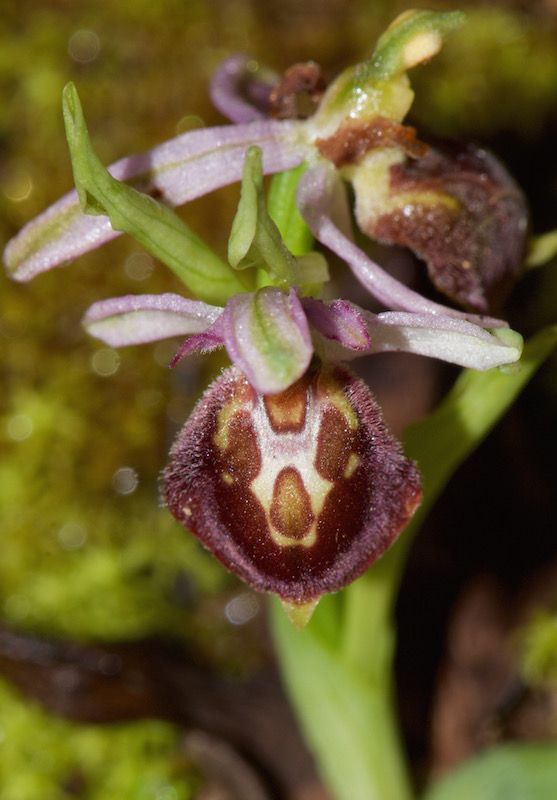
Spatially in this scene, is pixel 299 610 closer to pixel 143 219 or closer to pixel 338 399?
pixel 338 399

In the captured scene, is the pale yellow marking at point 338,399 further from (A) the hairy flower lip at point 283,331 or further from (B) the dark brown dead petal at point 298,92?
(B) the dark brown dead petal at point 298,92

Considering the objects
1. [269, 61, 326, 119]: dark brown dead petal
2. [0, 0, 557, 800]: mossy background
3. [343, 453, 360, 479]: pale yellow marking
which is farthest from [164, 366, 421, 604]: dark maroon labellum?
[0, 0, 557, 800]: mossy background

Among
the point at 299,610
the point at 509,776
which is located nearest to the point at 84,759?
the point at 509,776

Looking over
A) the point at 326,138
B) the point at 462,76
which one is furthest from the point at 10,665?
the point at 462,76

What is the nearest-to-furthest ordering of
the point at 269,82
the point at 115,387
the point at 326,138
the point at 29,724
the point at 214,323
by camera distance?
the point at 214,323, the point at 326,138, the point at 269,82, the point at 29,724, the point at 115,387

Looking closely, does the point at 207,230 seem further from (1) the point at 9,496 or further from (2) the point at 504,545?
(2) the point at 504,545

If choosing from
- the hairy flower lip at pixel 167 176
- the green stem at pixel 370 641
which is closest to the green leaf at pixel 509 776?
the green stem at pixel 370 641

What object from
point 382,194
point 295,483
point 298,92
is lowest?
point 295,483

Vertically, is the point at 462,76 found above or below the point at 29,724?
above
